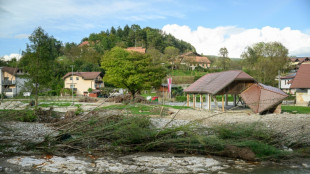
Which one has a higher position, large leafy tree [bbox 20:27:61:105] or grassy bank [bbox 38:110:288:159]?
large leafy tree [bbox 20:27:61:105]

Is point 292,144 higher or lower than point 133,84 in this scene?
lower

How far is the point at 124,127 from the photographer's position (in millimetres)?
9477

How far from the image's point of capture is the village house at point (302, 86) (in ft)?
114

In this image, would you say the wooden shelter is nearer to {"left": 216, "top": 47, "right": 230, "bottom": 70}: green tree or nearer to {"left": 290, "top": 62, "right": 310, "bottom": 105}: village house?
{"left": 290, "top": 62, "right": 310, "bottom": 105}: village house

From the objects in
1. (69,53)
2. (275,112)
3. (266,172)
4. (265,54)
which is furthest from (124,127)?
(69,53)

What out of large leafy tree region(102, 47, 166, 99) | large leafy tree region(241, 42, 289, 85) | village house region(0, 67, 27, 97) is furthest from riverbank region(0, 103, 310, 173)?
large leafy tree region(241, 42, 289, 85)

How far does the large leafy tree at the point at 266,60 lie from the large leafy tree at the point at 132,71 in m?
27.3

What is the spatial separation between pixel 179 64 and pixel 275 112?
60.1 meters

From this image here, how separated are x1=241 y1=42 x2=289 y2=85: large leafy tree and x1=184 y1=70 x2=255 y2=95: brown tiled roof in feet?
105

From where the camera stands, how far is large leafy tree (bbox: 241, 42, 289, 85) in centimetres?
5722

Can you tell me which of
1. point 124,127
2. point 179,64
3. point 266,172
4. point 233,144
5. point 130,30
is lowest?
point 266,172

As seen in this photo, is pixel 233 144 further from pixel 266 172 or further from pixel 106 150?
pixel 106 150

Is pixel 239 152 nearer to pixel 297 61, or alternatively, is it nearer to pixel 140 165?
pixel 140 165

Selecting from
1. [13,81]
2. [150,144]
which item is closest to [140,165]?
[150,144]
